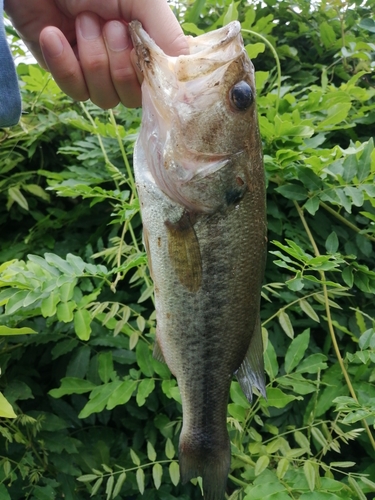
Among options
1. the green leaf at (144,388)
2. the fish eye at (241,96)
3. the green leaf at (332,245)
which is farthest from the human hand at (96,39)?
the green leaf at (144,388)

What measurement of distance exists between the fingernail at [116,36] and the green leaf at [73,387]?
100 centimetres

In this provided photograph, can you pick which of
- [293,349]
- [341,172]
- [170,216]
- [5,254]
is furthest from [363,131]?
[5,254]

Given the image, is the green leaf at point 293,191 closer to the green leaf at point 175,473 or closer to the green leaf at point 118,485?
the green leaf at point 175,473

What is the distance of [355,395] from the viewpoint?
1535 millimetres

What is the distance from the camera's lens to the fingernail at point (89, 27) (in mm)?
1188

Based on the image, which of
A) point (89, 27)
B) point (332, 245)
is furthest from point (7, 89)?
point (332, 245)

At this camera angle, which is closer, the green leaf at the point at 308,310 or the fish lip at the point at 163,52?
the fish lip at the point at 163,52

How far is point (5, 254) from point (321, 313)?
1.29 metres

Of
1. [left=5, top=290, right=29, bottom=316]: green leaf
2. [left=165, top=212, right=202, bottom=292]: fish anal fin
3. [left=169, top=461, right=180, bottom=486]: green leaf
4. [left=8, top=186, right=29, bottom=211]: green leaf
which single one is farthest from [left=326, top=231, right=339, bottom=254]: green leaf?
[left=8, top=186, right=29, bottom=211]: green leaf

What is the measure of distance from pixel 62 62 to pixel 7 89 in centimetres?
15

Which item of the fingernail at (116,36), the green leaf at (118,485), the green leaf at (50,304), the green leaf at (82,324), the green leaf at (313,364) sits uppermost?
the fingernail at (116,36)

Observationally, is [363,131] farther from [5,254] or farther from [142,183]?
[5,254]

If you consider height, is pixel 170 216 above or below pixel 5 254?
above

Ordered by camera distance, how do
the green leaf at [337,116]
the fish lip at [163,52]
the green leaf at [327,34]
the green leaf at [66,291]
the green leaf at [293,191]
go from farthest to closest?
the green leaf at [327,34], the green leaf at [337,116], the green leaf at [293,191], the green leaf at [66,291], the fish lip at [163,52]
